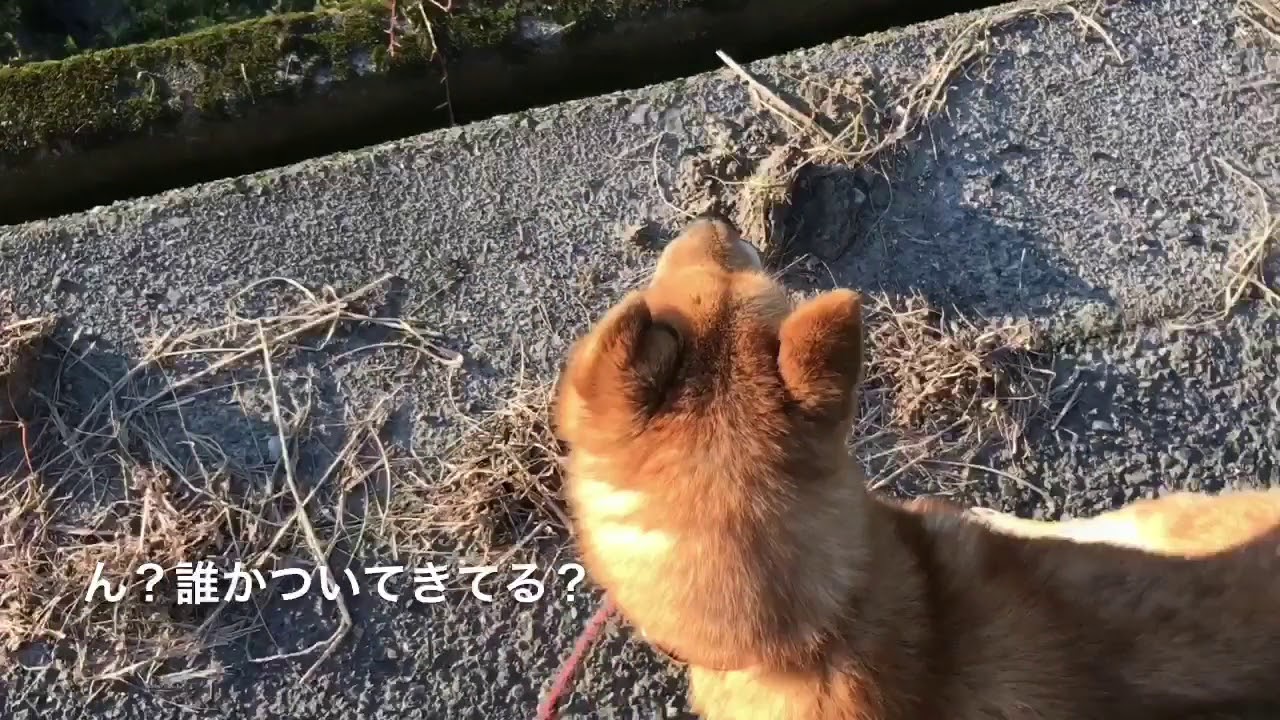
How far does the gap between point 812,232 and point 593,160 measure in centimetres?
72

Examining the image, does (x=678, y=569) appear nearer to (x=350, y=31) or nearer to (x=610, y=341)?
(x=610, y=341)

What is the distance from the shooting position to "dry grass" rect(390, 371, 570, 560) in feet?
8.73

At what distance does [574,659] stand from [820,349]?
1.31 metres

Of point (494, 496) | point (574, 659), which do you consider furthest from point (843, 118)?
point (574, 659)

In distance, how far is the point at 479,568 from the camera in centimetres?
263

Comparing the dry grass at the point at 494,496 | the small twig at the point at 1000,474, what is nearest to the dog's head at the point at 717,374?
the dry grass at the point at 494,496

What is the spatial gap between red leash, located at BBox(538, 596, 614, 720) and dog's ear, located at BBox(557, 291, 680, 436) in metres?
1.00

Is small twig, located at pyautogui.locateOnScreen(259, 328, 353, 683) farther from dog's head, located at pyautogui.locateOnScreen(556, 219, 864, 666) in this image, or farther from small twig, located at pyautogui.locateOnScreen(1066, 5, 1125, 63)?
small twig, located at pyautogui.locateOnScreen(1066, 5, 1125, 63)

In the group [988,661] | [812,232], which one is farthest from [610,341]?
[812,232]

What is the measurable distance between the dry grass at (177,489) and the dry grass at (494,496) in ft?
0.35

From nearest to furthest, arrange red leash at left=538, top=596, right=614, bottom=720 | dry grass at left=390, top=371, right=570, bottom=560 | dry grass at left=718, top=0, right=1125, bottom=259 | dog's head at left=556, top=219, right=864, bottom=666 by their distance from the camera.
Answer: dog's head at left=556, top=219, right=864, bottom=666, red leash at left=538, top=596, right=614, bottom=720, dry grass at left=390, top=371, right=570, bottom=560, dry grass at left=718, top=0, right=1125, bottom=259

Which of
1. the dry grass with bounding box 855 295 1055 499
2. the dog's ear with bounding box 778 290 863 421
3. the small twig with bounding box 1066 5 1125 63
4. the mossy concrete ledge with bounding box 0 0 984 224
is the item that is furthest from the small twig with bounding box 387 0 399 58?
the small twig with bounding box 1066 5 1125 63

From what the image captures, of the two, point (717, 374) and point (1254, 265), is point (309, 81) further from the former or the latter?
point (1254, 265)

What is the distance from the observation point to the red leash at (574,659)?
8.30 feet
